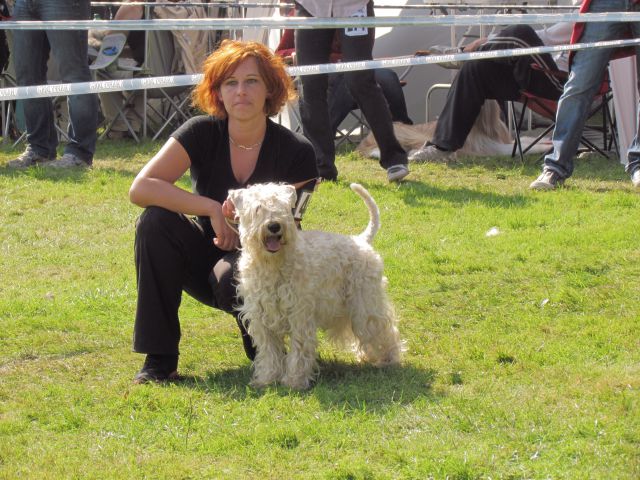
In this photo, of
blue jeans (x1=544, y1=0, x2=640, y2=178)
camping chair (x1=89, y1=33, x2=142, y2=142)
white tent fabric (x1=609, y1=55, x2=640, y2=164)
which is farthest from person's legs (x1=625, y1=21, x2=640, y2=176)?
camping chair (x1=89, y1=33, x2=142, y2=142)

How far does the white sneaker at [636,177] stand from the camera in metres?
7.30

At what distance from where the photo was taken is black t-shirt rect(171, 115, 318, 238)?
4395mm

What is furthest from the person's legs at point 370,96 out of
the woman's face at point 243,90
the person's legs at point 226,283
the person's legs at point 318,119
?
the person's legs at point 226,283

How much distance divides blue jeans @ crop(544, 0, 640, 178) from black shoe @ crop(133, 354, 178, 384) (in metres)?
3.98

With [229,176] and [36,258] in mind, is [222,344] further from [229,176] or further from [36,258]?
[36,258]

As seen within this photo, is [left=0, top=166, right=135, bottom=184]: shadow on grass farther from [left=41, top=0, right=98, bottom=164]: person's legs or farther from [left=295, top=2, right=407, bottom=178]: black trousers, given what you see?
[left=295, top=2, right=407, bottom=178]: black trousers

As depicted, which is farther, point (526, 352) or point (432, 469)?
point (526, 352)

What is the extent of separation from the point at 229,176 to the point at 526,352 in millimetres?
1407

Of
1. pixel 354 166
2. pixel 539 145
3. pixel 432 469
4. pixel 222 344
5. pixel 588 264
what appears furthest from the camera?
pixel 539 145

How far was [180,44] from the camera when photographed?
11312 mm

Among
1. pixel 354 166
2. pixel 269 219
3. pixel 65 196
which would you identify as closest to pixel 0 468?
pixel 269 219

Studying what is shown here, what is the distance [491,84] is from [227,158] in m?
4.78

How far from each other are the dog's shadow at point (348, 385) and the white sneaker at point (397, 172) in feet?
11.1

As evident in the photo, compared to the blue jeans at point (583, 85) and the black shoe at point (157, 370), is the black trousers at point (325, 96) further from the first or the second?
the black shoe at point (157, 370)
